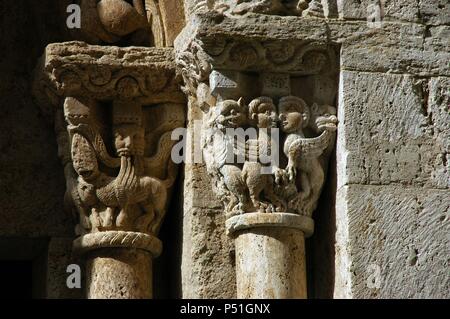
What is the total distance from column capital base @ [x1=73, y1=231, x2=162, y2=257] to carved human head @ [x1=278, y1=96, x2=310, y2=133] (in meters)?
0.82

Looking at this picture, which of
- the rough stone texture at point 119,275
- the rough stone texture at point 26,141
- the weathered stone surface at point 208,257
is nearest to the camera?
the weathered stone surface at point 208,257

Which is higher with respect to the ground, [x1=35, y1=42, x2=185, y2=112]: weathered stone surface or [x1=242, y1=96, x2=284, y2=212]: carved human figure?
[x1=35, y1=42, x2=185, y2=112]: weathered stone surface

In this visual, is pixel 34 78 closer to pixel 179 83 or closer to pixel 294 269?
pixel 179 83

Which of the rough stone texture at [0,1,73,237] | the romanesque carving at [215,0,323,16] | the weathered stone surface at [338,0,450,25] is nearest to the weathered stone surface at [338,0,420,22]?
the weathered stone surface at [338,0,450,25]

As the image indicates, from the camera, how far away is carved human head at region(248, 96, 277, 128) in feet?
22.9

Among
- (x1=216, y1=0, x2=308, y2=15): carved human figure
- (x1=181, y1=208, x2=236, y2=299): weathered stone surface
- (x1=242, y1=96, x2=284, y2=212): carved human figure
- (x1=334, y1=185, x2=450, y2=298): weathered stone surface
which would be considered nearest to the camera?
(x1=334, y1=185, x2=450, y2=298): weathered stone surface

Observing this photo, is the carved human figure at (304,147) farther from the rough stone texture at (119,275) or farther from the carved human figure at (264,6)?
the rough stone texture at (119,275)

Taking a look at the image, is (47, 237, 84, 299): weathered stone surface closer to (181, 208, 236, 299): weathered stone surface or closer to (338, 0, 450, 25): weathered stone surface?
(181, 208, 236, 299): weathered stone surface

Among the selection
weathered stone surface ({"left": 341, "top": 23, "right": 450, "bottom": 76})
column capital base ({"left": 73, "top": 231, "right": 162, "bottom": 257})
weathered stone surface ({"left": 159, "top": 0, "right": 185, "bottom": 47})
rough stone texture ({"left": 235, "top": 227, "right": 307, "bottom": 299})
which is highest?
weathered stone surface ({"left": 159, "top": 0, "right": 185, "bottom": 47})

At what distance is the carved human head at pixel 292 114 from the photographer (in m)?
6.98

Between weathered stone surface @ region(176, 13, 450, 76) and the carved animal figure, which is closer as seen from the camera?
weathered stone surface @ region(176, 13, 450, 76)

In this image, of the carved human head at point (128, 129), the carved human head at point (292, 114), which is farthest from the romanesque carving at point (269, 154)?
the carved human head at point (128, 129)

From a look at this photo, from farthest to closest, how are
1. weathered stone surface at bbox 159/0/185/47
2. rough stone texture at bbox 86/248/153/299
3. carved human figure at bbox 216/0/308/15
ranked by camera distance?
weathered stone surface at bbox 159/0/185/47 → rough stone texture at bbox 86/248/153/299 → carved human figure at bbox 216/0/308/15

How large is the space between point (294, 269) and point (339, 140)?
55 centimetres
